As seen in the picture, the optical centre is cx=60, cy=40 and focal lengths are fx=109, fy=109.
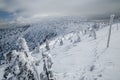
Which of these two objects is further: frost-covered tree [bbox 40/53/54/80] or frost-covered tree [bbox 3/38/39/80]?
frost-covered tree [bbox 40/53/54/80]

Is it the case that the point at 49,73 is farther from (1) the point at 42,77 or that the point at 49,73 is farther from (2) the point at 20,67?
(2) the point at 20,67

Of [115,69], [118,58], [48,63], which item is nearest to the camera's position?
[48,63]

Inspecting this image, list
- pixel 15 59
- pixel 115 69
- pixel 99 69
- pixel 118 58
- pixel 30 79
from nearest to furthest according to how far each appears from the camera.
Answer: pixel 15 59, pixel 30 79, pixel 115 69, pixel 99 69, pixel 118 58

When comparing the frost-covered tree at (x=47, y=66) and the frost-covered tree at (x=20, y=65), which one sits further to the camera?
the frost-covered tree at (x=47, y=66)

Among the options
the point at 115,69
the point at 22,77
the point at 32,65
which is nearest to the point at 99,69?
the point at 115,69

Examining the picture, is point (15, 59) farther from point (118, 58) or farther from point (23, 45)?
point (118, 58)

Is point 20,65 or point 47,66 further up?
point 20,65

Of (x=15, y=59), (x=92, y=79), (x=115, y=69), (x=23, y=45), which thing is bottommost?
(x=92, y=79)

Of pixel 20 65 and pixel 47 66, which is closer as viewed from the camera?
pixel 20 65

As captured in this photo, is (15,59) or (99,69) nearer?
(15,59)

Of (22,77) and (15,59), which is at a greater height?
(15,59)
